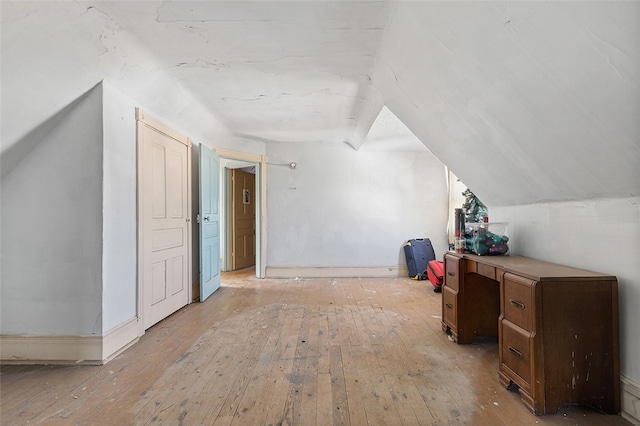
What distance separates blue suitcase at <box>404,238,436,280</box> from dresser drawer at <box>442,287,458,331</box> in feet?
7.91

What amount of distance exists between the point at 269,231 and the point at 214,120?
211 centimetres

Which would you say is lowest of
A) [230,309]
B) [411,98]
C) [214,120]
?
[230,309]

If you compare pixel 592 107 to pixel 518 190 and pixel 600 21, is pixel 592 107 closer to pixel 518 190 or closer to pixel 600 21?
pixel 600 21

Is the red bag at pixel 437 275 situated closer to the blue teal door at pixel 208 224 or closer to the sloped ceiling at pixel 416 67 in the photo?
the sloped ceiling at pixel 416 67

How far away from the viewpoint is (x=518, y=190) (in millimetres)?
2535

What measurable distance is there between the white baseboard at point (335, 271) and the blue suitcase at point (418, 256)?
0.67 ft

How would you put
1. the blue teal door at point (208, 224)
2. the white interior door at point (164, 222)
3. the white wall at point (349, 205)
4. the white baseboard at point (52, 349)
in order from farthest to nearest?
the white wall at point (349, 205), the blue teal door at point (208, 224), the white interior door at point (164, 222), the white baseboard at point (52, 349)

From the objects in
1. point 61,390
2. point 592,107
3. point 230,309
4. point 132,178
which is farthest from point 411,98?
point 61,390

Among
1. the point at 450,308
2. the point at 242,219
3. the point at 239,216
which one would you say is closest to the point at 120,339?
the point at 450,308

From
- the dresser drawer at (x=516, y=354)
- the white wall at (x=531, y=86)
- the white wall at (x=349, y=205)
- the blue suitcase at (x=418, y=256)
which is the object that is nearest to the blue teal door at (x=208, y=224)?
the white wall at (x=349, y=205)

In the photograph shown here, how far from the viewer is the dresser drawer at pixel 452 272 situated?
2.68 m

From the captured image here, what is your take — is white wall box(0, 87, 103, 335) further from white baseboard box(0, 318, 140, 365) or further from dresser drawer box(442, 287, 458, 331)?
dresser drawer box(442, 287, 458, 331)

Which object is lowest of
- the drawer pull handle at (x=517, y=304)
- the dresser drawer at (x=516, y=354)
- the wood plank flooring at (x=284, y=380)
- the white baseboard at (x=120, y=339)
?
the wood plank flooring at (x=284, y=380)

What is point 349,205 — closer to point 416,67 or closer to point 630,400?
point 416,67
